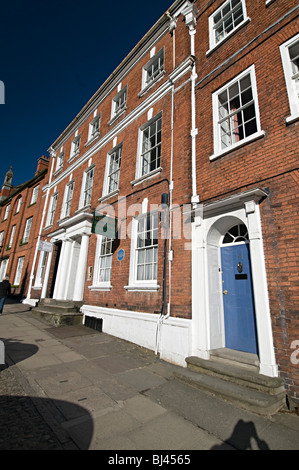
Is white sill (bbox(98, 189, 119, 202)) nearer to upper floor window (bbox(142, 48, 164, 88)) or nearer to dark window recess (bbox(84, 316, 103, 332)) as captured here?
upper floor window (bbox(142, 48, 164, 88))

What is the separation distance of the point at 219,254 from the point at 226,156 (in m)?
2.38

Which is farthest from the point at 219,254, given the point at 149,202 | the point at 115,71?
the point at 115,71

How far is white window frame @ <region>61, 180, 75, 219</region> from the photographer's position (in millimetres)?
12661

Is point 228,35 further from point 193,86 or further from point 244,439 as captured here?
point 244,439

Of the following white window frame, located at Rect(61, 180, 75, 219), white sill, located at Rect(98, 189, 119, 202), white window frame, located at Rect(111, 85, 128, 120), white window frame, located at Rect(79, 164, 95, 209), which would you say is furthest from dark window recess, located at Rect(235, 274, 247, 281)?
white window frame, located at Rect(61, 180, 75, 219)

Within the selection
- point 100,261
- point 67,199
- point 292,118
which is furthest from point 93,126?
point 292,118

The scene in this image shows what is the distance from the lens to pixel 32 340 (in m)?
Answer: 6.52

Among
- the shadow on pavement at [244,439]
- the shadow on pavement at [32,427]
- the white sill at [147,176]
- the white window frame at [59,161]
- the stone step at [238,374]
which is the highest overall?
the white window frame at [59,161]

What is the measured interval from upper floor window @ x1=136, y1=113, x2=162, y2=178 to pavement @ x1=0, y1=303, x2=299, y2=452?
605cm

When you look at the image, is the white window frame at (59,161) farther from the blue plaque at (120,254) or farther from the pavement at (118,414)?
the pavement at (118,414)

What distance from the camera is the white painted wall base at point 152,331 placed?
16.7ft

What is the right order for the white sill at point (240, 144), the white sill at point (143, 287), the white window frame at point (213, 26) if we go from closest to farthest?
the white sill at point (240, 144) → the white window frame at point (213, 26) → the white sill at point (143, 287)

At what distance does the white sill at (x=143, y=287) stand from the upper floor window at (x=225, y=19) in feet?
23.7

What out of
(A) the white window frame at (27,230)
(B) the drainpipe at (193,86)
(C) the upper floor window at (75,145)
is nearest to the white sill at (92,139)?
(C) the upper floor window at (75,145)
